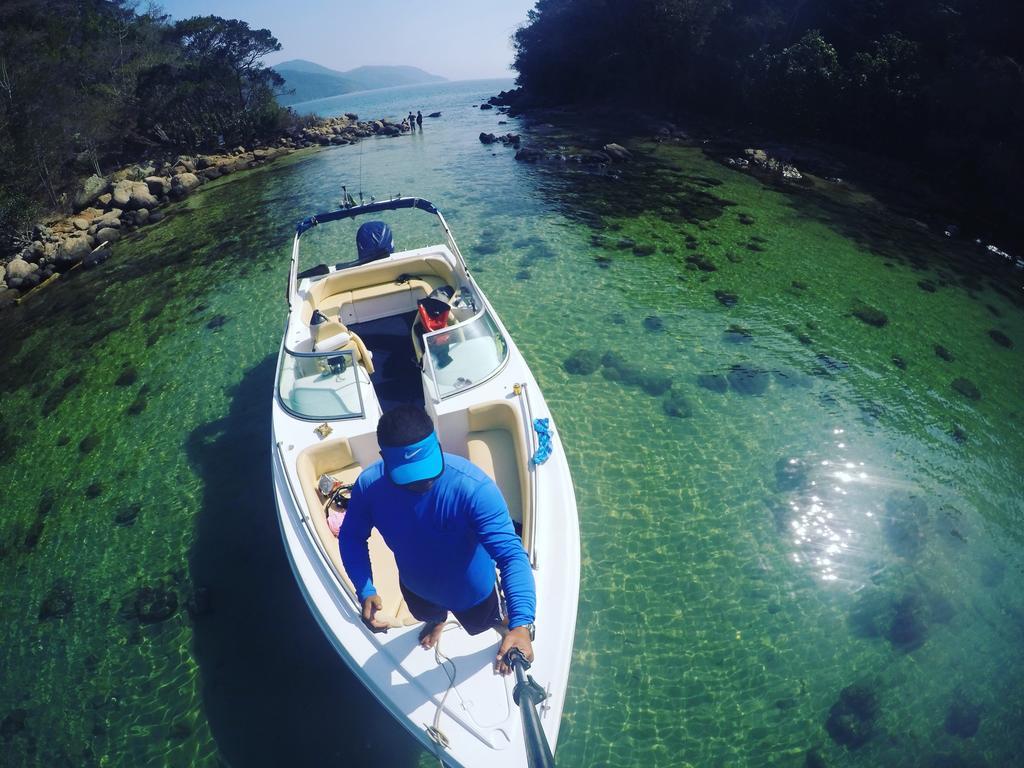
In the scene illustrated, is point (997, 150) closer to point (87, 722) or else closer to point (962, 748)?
point (962, 748)

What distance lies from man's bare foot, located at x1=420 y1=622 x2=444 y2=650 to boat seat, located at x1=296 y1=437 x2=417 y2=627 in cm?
22

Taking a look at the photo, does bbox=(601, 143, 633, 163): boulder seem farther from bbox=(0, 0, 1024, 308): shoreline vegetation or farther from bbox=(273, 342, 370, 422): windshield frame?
bbox=(273, 342, 370, 422): windshield frame

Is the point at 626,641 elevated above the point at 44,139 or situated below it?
below

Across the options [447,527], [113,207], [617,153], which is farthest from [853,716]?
[113,207]

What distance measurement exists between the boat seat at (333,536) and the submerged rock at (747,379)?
8412 millimetres

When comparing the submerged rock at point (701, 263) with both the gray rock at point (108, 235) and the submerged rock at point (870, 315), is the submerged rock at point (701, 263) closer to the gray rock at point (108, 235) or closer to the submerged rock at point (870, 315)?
the submerged rock at point (870, 315)

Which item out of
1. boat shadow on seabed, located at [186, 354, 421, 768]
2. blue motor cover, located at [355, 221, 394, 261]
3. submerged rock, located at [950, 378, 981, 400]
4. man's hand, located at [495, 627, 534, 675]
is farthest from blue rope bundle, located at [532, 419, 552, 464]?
submerged rock, located at [950, 378, 981, 400]

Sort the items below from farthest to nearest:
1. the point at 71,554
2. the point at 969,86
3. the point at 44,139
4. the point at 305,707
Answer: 1. the point at 44,139
2. the point at 969,86
3. the point at 71,554
4. the point at 305,707

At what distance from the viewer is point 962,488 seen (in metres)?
8.81

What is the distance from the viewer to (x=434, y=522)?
11.2ft

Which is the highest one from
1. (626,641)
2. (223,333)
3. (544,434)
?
(544,434)

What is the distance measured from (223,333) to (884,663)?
633 inches

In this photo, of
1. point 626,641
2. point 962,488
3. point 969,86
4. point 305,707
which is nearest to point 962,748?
point 626,641

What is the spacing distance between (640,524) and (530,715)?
509 cm
